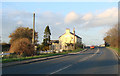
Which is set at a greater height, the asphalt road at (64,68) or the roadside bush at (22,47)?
the roadside bush at (22,47)

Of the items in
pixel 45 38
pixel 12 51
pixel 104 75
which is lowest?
pixel 104 75

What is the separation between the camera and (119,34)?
1480 centimetres

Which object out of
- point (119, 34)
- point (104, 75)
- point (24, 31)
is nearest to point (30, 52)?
point (119, 34)

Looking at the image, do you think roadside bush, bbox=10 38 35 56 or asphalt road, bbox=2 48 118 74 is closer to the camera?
asphalt road, bbox=2 48 118 74

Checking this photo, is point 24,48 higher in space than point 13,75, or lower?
higher

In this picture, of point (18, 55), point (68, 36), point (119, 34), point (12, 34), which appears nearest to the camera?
point (119, 34)

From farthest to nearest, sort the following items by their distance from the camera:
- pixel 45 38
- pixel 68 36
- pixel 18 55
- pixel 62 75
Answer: pixel 68 36 < pixel 45 38 < pixel 18 55 < pixel 62 75

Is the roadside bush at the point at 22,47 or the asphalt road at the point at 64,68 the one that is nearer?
the asphalt road at the point at 64,68

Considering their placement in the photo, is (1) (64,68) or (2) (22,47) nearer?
A: (1) (64,68)

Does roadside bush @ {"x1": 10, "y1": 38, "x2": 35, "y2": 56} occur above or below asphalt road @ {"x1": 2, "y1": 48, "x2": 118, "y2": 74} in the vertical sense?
above

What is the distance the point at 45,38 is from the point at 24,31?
1057cm

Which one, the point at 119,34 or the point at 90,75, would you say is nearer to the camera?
the point at 90,75

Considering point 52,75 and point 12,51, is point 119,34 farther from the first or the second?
point 12,51

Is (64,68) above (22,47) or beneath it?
beneath
